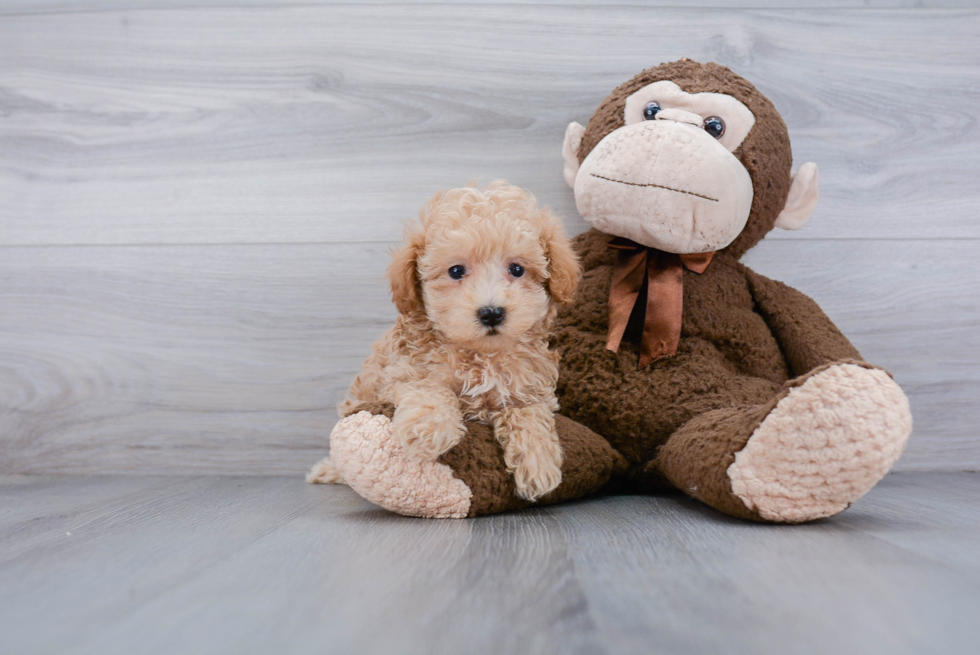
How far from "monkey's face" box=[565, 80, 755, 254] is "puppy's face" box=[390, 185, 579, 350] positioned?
10cm

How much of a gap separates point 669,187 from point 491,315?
11.9 inches

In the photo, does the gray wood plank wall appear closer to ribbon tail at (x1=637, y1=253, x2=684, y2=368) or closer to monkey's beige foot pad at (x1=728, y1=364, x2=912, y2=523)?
ribbon tail at (x1=637, y1=253, x2=684, y2=368)

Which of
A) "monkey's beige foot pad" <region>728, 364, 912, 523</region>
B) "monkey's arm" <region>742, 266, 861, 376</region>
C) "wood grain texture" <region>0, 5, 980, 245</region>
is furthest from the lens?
"wood grain texture" <region>0, 5, 980, 245</region>

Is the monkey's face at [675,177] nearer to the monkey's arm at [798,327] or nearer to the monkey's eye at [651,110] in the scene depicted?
the monkey's eye at [651,110]

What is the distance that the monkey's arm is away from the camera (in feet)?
3.14

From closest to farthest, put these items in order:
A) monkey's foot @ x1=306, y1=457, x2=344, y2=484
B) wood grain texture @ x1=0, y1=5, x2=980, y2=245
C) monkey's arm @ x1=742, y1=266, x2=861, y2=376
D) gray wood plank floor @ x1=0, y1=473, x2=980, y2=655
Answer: gray wood plank floor @ x1=0, y1=473, x2=980, y2=655
monkey's arm @ x1=742, y1=266, x2=861, y2=376
monkey's foot @ x1=306, y1=457, x2=344, y2=484
wood grain texture @ x1=0, y1=5, x2=980, y2=245

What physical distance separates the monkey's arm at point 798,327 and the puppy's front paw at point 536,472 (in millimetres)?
430

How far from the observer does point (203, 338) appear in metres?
1.22

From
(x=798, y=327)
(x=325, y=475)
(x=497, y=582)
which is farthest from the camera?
(x=325, y=475)

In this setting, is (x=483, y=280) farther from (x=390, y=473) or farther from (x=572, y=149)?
(x=572, y=149)

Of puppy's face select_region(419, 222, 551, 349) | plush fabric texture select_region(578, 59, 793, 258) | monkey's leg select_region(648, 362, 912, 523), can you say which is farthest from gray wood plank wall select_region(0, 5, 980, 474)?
monkey's leg select_region(648, 362, 912, 523)

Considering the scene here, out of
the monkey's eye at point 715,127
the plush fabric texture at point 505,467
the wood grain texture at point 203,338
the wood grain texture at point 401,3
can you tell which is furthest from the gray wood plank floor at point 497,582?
the wood grain texture at point 401,3

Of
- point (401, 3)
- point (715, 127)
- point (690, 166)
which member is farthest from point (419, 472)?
point (401, 3)

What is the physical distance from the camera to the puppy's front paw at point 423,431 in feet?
2.40
